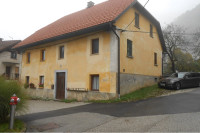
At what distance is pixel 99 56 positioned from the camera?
12.2 metres

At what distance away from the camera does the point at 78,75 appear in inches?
529

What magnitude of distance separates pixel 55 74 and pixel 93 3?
386 inches

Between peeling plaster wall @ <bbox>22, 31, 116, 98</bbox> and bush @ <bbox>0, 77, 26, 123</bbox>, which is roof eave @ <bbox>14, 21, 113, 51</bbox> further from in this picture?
bush @ <bbox>0, 77, 26, 123</bbox>

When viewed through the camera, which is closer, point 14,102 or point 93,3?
point 14,102

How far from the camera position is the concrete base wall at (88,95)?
11.3m

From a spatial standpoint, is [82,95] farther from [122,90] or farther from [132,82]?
[132,82]

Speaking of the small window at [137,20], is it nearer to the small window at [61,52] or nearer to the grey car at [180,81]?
the grey car at [180,81]

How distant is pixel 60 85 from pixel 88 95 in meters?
3.75

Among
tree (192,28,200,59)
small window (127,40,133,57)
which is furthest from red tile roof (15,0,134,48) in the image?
tree (192,28,200,59)

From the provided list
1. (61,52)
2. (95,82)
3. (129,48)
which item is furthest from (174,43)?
(95,82)

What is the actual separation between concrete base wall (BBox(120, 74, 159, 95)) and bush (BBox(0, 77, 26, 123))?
23.5ft

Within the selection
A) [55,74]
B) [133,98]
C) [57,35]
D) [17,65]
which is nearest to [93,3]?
[57,35]

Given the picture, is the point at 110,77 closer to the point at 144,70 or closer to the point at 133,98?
the point at 133,98

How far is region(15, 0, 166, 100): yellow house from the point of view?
38.4 feet
